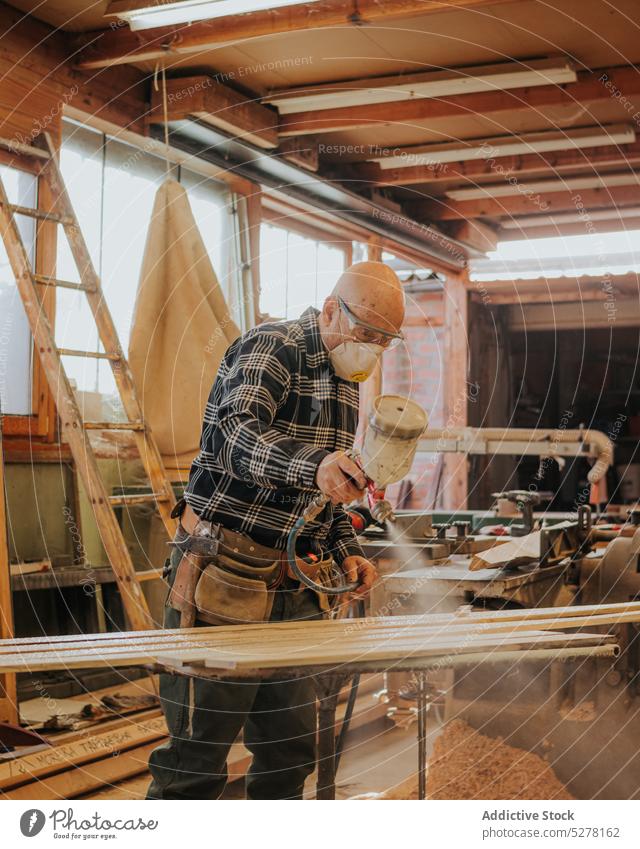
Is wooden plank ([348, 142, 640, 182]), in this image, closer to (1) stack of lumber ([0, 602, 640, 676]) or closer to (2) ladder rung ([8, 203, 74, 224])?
(2) ladder rung ([8, 203, 74, 224])

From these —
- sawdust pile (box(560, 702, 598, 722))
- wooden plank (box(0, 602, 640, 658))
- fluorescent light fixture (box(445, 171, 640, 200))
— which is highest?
fluorescent light fixture (box(445, 171, 640, 200))

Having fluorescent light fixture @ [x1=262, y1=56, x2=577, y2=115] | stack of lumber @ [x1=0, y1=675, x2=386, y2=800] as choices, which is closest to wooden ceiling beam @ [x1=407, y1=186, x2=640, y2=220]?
fluorescent light fixture @ [x1=262, y1=56, x2=577, y2=115]

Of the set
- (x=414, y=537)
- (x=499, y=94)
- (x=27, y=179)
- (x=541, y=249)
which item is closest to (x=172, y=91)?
(x=27, y=179)

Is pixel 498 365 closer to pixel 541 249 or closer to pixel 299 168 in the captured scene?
pixel 541 249

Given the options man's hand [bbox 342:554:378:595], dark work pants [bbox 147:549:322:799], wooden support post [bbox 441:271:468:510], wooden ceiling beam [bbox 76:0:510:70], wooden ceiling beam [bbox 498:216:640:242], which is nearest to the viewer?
dark work pants [bbox 147:549:322:799]

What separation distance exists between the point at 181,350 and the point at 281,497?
2.11 metres

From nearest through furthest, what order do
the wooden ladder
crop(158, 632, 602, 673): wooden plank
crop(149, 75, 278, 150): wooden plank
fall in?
crop(158, 632, 602, 673): wooden plank < the wooden ladder < crop(149, 75, 278, 150): wooden plank

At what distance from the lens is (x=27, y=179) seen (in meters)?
3.88

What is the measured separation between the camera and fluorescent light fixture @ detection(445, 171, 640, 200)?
230 inches

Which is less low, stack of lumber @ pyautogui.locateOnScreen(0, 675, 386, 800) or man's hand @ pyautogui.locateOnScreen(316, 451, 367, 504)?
man's hand @ pyautogui.locateOnScreen(316, 451, 367, 504)

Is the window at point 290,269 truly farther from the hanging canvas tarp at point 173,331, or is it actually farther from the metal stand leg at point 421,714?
the metal stand leg at point 421,714

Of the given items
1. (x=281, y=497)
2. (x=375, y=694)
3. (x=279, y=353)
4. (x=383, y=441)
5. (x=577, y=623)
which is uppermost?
(x=279, y=353)

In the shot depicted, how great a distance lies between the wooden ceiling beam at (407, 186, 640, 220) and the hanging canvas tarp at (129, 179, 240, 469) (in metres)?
2.35

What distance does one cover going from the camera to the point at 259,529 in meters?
2.26
